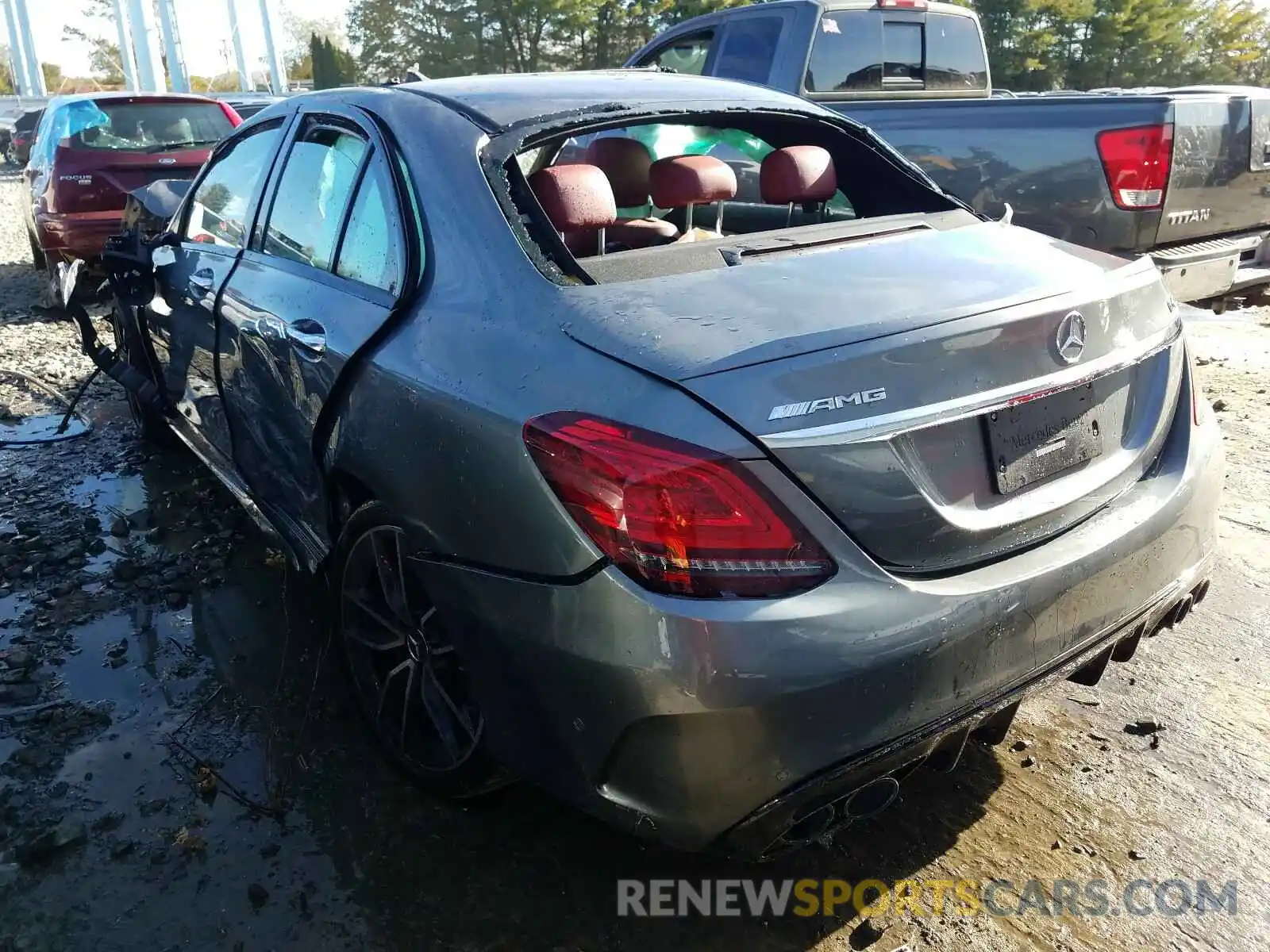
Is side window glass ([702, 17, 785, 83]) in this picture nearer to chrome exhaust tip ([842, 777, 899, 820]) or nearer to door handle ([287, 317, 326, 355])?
door handle ([287, 317, 326, 355])

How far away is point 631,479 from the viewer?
5.78 ft

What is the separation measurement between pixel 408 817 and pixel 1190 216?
14.9ft

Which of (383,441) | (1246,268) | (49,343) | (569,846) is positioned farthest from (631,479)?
(49,343)

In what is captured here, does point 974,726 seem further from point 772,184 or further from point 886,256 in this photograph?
point 772,184

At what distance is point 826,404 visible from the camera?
180 centimetres

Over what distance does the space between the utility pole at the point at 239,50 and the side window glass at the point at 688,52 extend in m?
46.1

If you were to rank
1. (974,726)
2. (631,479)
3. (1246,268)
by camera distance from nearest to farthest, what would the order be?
(631,479), (974,726), (1246,268)

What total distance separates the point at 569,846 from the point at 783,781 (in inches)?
34.9

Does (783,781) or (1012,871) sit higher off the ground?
(783,781)

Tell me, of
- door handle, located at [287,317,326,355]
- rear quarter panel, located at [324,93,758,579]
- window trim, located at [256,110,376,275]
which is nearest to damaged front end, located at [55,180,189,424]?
window trim, located at [256,110,376,275]

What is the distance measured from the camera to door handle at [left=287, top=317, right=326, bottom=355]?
272cm

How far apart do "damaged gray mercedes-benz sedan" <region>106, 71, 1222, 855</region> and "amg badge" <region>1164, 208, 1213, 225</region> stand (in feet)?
8.23

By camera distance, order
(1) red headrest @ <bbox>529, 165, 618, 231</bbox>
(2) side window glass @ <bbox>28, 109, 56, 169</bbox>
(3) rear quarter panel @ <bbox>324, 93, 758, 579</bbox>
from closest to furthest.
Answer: (3) rear quarter panel @ <bbox>324, 93, 758, 579</bbox> → (1) red headrest @ <bbox>529, 165, 618, 231</bbox> → (2) side window glass @ <bbox>28, 109, 56, 169</bbox>

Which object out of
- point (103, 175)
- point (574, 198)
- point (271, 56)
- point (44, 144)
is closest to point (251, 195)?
point (574, 198)
